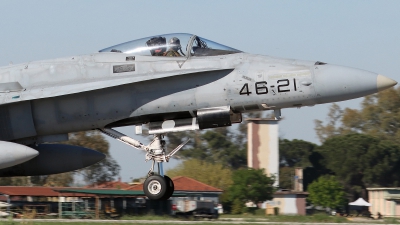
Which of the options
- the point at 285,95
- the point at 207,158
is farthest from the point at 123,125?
the point at 207,158

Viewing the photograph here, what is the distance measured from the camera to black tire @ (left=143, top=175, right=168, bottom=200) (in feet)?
47.0

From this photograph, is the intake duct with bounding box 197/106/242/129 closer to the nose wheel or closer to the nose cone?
the nose wheel

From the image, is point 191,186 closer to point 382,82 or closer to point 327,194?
point 327,194

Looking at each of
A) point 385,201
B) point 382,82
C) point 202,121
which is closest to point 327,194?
point 385,201

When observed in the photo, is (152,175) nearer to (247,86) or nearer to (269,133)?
(247,86)

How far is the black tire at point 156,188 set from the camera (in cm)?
1433

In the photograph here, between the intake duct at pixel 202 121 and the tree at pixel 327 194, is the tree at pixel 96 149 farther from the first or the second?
the intake duct at pixel 202 121

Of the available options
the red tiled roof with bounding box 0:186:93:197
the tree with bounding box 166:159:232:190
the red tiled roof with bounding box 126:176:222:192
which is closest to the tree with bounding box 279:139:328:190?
the tree with bounding box 166:159:232:190

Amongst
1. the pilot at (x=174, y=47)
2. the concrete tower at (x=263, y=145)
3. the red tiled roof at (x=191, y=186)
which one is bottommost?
the red tiled roof at (x=191, y=186)

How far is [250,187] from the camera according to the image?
4484cm

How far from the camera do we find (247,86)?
1399 centimetres

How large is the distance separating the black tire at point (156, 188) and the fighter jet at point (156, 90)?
2 cm

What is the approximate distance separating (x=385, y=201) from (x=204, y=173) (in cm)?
→ 1780

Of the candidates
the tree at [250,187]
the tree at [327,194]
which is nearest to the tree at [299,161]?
the tree at [327,194]
